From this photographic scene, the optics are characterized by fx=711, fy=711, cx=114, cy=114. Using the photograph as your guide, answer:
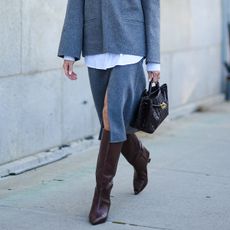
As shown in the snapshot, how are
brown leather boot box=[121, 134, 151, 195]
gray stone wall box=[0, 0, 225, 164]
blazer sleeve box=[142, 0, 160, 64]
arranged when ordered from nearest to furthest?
blazer sleeve box=[142, 0, 160, 64] → brown leather boot box=[121, 134, 151, 195] → gray stone wall box=[0, 0, 225, 164]

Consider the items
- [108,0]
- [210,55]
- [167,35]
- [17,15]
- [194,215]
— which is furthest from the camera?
[210,55]

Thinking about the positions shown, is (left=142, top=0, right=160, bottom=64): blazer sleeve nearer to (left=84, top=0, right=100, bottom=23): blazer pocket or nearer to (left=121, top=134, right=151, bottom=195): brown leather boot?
(left=84, top=0, right=100, bottom=23): blazer pocket

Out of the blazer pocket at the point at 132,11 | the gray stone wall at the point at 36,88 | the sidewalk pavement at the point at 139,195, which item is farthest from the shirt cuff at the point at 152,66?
the gray stone wall at the point at 36,88

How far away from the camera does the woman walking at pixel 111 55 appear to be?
4.57 metres

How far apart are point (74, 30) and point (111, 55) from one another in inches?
11.7

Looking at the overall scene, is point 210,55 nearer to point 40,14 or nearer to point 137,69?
point 40,14

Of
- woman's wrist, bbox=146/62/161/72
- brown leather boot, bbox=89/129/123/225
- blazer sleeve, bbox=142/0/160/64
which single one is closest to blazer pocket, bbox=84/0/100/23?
blazer sleeve, bbox=142/0/160/64

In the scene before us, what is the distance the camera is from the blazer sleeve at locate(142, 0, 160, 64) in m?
4.65

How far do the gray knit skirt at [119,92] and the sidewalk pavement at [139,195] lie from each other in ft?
1.99

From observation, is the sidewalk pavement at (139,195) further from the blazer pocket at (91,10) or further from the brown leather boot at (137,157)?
the blazer pocket at (91,10)

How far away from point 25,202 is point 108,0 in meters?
1.60

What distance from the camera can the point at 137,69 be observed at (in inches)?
186

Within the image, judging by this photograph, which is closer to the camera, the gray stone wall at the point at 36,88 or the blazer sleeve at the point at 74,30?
the blazer sleeve at the point at 74,30

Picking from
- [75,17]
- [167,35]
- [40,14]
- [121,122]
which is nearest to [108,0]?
[75,17]
